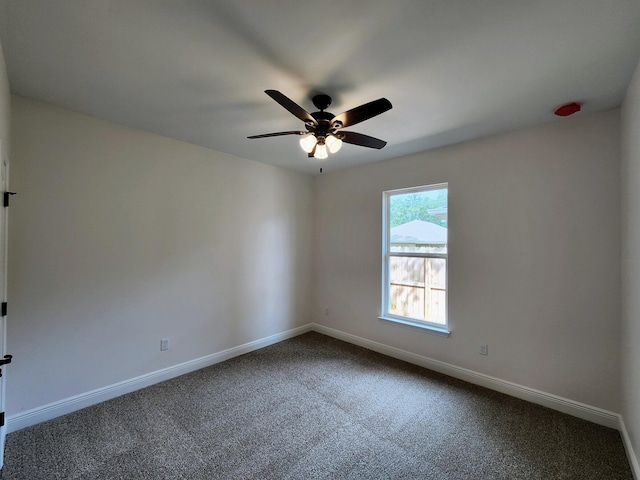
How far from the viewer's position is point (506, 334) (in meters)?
2.79

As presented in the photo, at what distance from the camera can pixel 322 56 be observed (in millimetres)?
1688

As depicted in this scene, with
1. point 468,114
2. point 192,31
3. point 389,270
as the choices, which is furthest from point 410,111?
point 389,270

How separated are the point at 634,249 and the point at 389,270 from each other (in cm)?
231

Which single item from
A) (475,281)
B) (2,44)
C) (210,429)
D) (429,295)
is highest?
(2,44)

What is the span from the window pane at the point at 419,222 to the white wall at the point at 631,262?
57.0 inches

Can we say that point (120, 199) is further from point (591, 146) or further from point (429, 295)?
point (591, 146)

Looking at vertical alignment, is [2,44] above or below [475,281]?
above

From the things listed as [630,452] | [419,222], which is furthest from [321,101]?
[630,452]

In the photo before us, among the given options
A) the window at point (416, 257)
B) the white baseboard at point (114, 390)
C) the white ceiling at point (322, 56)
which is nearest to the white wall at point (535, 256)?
the window at point (416, 257)

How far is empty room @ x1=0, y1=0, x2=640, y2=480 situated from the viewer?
160cm

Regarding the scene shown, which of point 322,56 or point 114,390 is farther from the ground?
point 322,56

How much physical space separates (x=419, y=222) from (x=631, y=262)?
74.0 inches

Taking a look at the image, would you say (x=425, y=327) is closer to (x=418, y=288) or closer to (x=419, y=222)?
(x=418, y=288)

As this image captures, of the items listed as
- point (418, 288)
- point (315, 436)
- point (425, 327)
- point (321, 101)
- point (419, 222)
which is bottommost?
point (315, 436)
